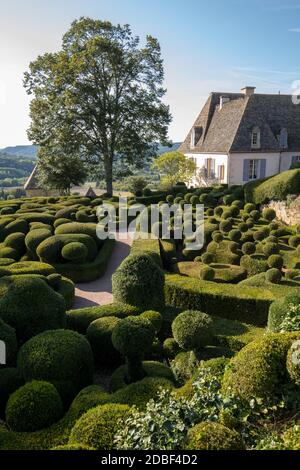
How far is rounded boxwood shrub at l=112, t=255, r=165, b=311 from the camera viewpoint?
42.9ft

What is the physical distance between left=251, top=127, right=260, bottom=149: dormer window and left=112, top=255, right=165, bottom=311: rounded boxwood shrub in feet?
83.3

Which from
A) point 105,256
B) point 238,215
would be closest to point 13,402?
point 105,256

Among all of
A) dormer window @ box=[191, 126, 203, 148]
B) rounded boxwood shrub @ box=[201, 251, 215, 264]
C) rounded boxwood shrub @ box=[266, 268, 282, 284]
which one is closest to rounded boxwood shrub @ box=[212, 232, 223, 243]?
rounded boxwood shrub @ box=[201, 251, 215, 264]

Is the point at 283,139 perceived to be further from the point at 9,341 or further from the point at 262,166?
the point at 9,341

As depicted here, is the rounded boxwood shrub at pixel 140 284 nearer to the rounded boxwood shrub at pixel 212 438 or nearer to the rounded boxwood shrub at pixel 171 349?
the rounded boxwood shrub at pixel 171 349

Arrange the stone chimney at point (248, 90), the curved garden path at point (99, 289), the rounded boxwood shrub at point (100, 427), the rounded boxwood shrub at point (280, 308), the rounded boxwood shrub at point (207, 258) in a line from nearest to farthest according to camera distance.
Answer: the rounded boxwood shrub at point (100, 427), the rounded boxwood shrub at point (280, 308), the curved garden path at point (99, 289), the rounded boxwood shrub at point (207, 258), the stone chimney at point (248, 90)

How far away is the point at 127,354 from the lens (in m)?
9.20

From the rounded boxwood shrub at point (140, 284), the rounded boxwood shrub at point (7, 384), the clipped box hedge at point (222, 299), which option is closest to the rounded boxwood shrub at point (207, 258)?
the clipped box hedge at point (222, 299)

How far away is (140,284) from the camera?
13047 millimetres

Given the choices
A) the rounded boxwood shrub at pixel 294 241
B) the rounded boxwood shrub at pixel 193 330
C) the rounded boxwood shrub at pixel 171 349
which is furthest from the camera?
the rounded boxwood shrub at pixel 294 241

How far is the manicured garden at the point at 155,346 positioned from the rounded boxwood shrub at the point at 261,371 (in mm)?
19

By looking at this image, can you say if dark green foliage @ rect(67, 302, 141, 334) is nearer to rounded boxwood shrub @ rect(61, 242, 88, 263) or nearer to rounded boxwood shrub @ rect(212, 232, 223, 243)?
rounded boxwood shrub @ rect(61, 242, 88, 263)

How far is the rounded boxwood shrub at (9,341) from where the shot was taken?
9.63 meters

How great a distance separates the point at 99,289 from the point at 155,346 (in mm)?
7328
